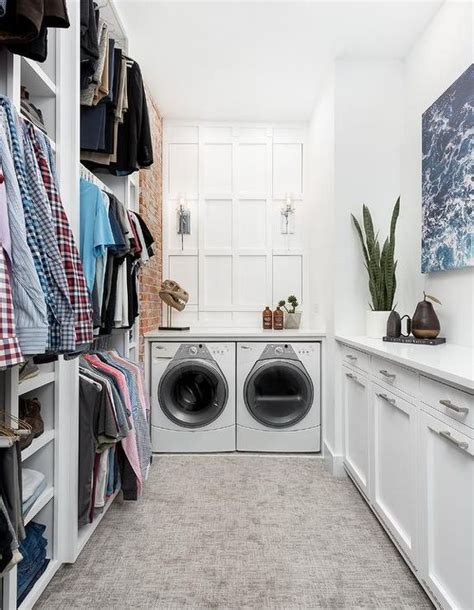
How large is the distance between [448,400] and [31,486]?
1.45m

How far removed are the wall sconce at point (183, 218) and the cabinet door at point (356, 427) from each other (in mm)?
1974

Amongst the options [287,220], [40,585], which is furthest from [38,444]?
[287,220]

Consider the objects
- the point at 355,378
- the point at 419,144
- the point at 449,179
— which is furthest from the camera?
the point at 419,144

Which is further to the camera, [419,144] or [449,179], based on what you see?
[419,144]

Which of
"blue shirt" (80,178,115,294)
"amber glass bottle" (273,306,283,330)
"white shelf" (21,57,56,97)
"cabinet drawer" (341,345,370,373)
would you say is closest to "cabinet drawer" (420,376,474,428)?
"cabinet drawer" (341,345,370,373)

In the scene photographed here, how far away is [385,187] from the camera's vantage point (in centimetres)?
306

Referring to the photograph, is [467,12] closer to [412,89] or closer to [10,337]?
[412,89]

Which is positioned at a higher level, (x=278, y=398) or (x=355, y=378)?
(x=355, y=378)

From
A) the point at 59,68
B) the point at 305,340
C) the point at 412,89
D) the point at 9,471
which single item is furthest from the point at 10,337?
the point at 412,89

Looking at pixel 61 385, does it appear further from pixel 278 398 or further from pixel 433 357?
pixel 278 398

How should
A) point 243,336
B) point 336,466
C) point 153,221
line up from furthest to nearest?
point 153,221 → point 243,336 → point 336,466

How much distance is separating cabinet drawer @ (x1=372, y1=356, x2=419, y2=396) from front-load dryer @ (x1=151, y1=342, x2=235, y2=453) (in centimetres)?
136

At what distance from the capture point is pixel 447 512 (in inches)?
57.7

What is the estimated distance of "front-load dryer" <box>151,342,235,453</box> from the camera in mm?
3336
